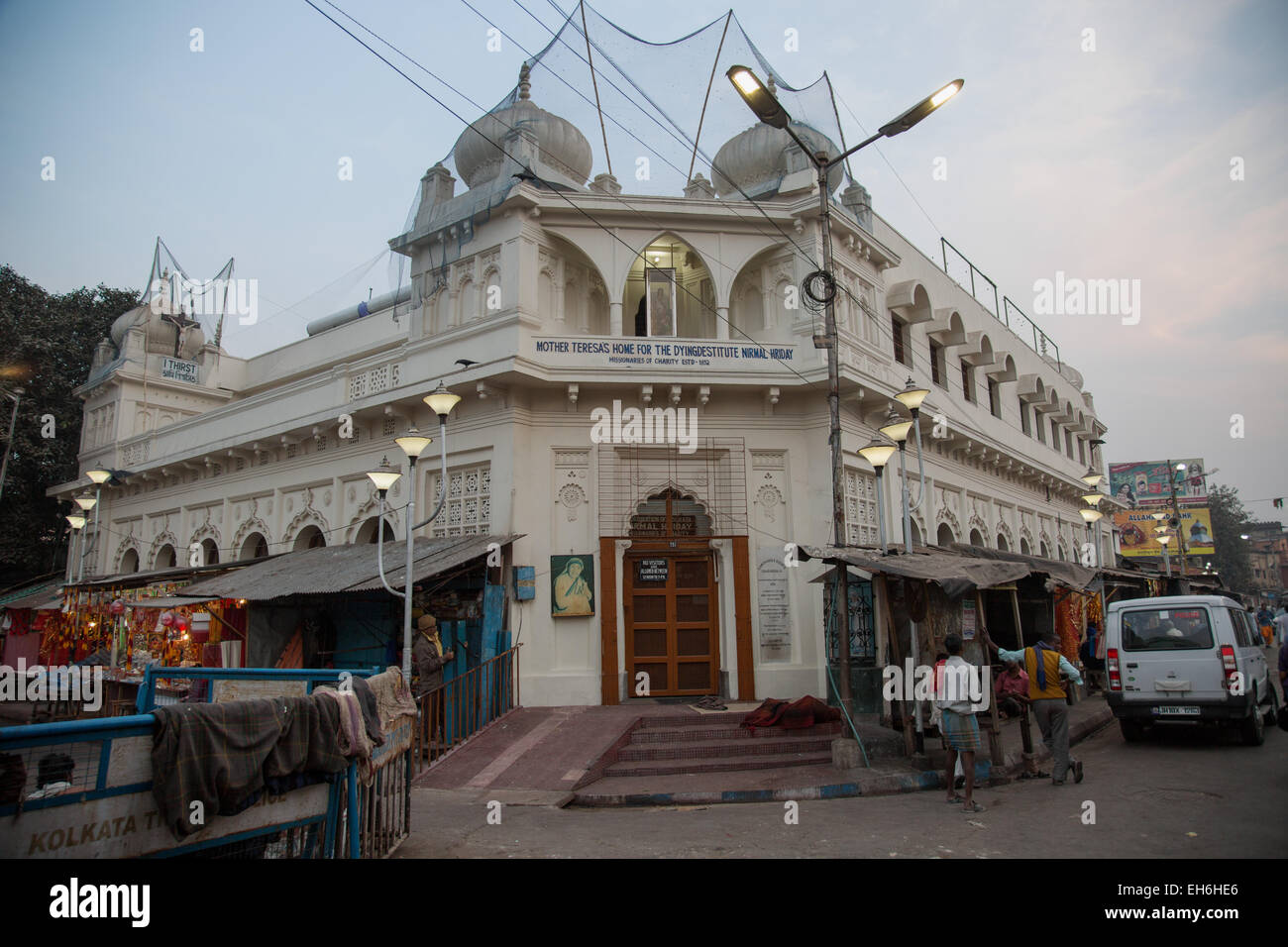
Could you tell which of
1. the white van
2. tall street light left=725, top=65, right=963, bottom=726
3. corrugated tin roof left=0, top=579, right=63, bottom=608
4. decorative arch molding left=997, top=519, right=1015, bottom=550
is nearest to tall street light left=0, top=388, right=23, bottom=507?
corrugated tin roof left=0, top=579, right=63, bottom=608

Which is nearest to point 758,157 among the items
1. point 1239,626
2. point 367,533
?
point 367,533

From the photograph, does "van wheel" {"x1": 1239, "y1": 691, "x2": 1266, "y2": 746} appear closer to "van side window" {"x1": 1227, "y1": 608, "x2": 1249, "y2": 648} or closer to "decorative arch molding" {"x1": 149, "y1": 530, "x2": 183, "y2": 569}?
"van side window" {"x1": 1227, "y1": 608, "x2": 1249, "y2": 648}

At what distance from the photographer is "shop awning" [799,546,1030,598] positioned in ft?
29.2

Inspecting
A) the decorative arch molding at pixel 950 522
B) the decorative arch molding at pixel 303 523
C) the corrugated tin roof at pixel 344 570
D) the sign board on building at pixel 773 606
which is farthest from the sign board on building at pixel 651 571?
the decorative arch molding at pixel 950 522

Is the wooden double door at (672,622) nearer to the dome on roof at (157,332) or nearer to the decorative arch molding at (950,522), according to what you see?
the decorative arch molding at (950,522)

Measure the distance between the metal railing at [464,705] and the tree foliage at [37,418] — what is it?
21649 mm

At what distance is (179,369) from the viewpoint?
81.9ft

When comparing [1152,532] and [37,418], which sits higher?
[37,418]

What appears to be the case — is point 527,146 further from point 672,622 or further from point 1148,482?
point 1148,482

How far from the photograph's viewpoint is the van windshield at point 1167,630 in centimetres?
1036

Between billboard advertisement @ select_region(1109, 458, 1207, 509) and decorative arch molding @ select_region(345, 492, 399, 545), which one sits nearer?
decorative arch molding @ select_region(345, 492, 399, 545)

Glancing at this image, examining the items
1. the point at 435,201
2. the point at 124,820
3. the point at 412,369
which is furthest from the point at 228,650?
the point at 124,820

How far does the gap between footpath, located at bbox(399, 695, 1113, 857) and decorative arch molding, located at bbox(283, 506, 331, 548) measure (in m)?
7.51

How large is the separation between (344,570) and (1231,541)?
239 feet
